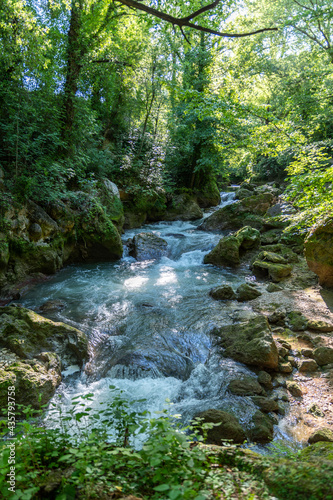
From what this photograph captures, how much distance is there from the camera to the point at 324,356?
4258 millimetres

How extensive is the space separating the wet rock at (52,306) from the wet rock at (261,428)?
4687 millimetres

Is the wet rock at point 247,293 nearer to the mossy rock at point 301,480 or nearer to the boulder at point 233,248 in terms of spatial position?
the boulder at point 233,248

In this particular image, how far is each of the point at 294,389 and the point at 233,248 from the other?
6.03 m

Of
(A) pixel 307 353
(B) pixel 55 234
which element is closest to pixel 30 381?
(A) pixel 307 353

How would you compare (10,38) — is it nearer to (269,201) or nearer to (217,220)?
(217,220)

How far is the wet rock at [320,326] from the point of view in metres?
5.02

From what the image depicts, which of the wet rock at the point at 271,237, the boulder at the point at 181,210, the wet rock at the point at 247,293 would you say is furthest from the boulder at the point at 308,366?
the boulder at the point at 181,210

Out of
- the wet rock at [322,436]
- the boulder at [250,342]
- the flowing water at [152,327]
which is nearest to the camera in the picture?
the wet rock at [322,436]

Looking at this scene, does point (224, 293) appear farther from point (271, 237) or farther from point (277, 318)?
point (271, 237)

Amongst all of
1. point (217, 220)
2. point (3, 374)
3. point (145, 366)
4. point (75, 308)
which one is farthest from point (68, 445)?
point (217, 220)

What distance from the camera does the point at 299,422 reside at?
130 inches

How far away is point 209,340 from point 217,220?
350 inches

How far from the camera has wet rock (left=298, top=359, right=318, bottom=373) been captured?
418cm

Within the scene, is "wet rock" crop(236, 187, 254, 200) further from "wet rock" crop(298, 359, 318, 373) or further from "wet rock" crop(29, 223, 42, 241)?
"wet rock" crop(298, 359, 318, 373)
